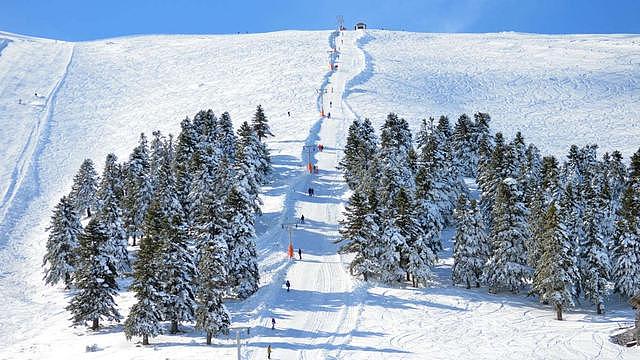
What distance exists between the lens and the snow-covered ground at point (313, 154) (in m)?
48.4

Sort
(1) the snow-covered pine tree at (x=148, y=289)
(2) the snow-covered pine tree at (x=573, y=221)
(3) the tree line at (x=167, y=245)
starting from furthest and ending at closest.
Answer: (2) the snow-covered pine tree at (x=573, y=221)
(3) the tree line at (x=167, y=245)
(1) the snow-covered pine tree at (x=148, y=289)

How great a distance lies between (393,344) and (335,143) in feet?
215

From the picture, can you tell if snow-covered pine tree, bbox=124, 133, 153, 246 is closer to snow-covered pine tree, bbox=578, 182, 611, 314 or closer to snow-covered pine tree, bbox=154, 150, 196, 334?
snow-covered pine tree, bbox=154, 150, 196, 334

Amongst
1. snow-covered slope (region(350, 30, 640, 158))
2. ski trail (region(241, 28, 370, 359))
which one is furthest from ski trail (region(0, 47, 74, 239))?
snow-covered slope (region(350, 30, 640, 158))

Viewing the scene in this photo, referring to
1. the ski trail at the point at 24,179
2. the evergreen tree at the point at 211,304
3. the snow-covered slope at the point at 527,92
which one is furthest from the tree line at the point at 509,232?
the snow-covered slope at the point at 527,92

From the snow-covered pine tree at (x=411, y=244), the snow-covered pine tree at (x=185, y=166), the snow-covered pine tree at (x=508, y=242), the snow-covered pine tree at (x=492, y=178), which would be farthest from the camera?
the snow-covered pine tree at (x=492, y=178)

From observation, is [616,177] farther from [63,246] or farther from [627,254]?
[63,246]

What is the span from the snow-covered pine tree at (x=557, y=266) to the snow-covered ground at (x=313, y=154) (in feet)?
6.57

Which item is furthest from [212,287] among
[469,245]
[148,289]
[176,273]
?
[469,245]

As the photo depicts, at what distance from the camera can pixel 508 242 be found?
58625 mm

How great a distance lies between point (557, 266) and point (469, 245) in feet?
28.5

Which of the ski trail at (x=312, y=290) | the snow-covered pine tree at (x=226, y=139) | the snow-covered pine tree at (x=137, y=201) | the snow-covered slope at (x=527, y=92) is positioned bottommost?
the ski trail at (x=312, y=290)

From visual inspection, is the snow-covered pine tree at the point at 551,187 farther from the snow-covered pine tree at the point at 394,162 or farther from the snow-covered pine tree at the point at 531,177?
the snow-covered pine tree at the point at 394,162

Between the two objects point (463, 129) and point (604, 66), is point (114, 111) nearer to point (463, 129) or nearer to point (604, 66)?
point (463, 129)
